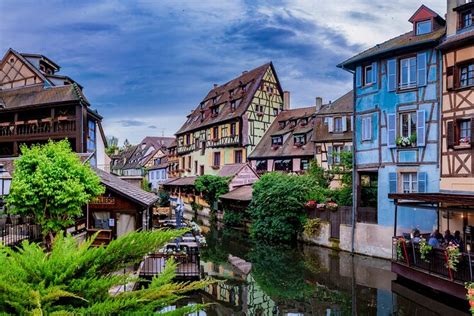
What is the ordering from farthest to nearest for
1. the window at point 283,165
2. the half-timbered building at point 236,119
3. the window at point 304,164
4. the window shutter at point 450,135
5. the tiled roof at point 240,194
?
the half-timbered building at point 236,119, the window at point 283,165, the window at point 304,164, the tiled roof at point 240,194, the window shutter at point 450,135

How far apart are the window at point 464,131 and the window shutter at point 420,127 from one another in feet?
5.06

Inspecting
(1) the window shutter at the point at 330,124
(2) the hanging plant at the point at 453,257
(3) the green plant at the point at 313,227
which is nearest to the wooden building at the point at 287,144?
(1) the window shutter at the point at 330,124

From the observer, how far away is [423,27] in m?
20.0

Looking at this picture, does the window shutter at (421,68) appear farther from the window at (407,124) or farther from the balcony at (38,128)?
the balcony at (38,128)

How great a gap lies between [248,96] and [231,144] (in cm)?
491

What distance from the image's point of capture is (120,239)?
2650 millimetres

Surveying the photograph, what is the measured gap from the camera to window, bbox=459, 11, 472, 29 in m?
17.6

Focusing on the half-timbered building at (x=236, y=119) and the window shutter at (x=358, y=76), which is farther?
the half-timbered building at (x=236, y=119)

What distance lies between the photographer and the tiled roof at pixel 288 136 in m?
35.4

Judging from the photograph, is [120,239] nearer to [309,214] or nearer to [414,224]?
[414,224]

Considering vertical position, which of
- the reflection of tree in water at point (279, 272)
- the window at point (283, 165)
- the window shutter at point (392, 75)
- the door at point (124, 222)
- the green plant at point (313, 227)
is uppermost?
the window shutter at point (392, 75)

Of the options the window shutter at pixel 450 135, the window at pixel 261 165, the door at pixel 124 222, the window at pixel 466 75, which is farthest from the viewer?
the window at pixel 261 165

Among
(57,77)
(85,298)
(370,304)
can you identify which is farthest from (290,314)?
(57,77)

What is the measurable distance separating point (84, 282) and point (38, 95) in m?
29.9
